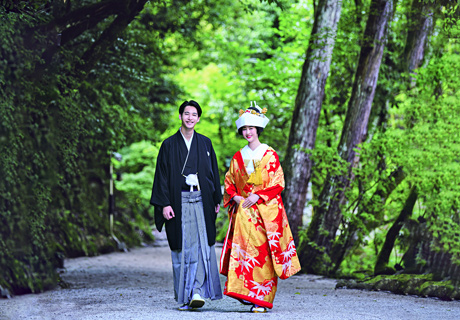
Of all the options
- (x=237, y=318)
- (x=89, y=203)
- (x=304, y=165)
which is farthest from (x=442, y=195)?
(x=89, y=203)

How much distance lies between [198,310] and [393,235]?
183 inches

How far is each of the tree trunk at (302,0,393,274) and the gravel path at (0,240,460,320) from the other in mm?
633

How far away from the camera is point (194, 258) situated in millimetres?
6320

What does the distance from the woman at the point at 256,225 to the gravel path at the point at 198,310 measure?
1.14 feet

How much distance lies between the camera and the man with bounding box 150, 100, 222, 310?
6270mm

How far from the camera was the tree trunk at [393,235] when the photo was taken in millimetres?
9250

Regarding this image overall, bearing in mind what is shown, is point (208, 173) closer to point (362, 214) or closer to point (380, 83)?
point (362, 214)

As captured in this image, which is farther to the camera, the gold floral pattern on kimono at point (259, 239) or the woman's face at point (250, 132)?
the woman's face at point (250, 132)

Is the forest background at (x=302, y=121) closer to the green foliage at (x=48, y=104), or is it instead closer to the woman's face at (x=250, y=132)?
the green foliage at (x=48, y=104)

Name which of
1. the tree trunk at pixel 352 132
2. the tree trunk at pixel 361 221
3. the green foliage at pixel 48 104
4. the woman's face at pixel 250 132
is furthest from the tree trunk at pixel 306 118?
the woman's face at pixel 250 132

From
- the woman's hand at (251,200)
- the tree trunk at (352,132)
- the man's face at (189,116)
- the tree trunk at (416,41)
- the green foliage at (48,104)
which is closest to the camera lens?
the woman's hand at (251,200)

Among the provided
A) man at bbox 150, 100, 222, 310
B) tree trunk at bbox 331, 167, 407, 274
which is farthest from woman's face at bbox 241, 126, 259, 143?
tree trunk at bbox 331, 167, 407, 274

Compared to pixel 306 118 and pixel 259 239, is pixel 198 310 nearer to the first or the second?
pixel 259 239

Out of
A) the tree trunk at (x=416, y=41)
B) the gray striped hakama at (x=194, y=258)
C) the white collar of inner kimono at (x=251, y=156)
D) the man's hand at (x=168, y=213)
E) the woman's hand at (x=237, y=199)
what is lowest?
the gray striped hakama at (x=194, y=258)
